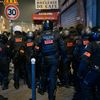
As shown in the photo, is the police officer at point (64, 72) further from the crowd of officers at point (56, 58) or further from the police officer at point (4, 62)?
the police officer at point (4, 62)

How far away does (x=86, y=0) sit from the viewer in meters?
18.9

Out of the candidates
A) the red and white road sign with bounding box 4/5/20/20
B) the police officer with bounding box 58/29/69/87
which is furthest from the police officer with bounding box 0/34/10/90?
the red and white road sign with bounding box 4/5/20/20

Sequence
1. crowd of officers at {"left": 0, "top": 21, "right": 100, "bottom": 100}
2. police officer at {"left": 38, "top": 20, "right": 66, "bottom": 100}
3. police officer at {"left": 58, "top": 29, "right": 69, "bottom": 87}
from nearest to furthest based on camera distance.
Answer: crowd of officers at {"left": 0, "top": 21, "right": 100, "bottom": 100}, police officer at {"left": 38, "top": 20, "right": 66, "bottom": 100}, police officer at {"left": 58, "top": 29, "right": 69, "bottom": 87}

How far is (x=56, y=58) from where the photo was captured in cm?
1023

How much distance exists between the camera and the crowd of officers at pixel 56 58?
Answer: 8477 millimetres

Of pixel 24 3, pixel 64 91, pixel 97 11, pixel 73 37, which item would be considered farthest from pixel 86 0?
pixel 24 3

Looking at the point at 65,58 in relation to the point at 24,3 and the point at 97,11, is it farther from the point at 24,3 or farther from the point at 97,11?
the point at 24,3

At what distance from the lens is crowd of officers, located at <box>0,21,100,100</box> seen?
848 cm

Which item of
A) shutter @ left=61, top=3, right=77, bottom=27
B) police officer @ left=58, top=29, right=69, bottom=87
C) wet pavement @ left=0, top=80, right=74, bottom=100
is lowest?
wet pavement @ left=0, top=80, right=74, bottom=100

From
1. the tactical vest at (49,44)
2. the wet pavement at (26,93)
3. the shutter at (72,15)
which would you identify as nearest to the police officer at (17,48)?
the wet pavement at (26,93)

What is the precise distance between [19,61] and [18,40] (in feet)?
2.39

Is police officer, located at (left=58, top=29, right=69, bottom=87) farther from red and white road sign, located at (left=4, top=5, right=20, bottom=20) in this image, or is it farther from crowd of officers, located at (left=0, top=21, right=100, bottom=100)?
red and white road sign, located at (left=4, top=5, right=20, bottom=20)

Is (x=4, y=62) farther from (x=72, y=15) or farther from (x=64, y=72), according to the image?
(x=72, y=15)

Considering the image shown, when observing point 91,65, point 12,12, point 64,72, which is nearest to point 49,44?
point 91,65
